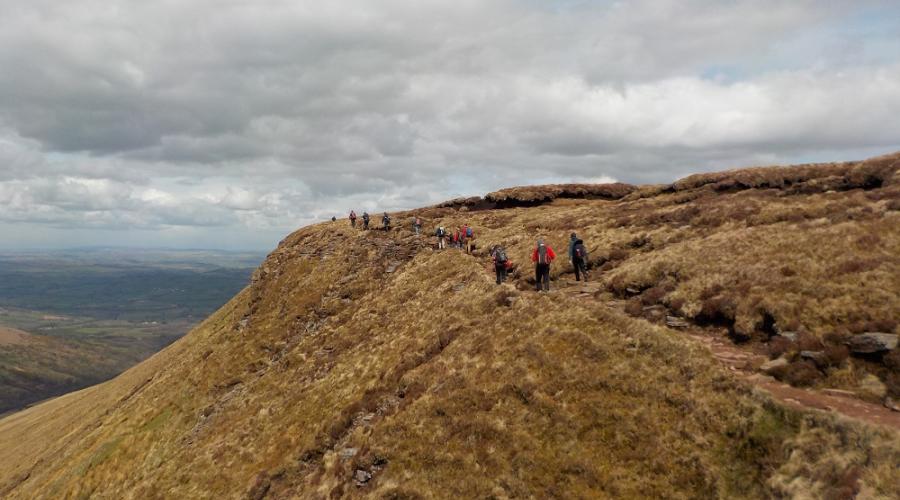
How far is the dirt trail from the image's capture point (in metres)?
15.0

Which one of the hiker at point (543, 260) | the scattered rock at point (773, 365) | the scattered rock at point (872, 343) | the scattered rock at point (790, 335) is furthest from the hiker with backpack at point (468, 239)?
the scattered rock at point (872, 343)

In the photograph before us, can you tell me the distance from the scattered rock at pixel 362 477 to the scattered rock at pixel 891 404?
1924 centimetres

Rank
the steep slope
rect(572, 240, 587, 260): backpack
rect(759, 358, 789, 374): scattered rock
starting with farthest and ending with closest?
rect(572, 240, 587, 260): backpack < rect(759, 358, 789, 374): scattered rock < the steep slope

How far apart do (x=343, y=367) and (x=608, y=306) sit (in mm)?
19742

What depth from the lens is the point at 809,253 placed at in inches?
1017

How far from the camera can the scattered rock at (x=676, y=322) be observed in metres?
24.0

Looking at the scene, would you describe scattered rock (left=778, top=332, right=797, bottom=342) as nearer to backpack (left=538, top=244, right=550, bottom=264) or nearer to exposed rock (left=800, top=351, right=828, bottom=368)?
→ exposed rock (left=800, top=351, right=828, bottom=368)

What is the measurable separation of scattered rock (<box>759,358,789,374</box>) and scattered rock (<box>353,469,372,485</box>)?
17044 millimetres

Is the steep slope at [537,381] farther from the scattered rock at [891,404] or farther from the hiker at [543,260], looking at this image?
the hiker at [543,260]

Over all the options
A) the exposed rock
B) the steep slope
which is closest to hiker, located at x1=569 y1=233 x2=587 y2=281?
the steep slope

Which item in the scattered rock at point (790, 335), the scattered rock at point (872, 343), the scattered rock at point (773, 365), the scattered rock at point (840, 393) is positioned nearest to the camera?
the scattered rock at point (840, 393)

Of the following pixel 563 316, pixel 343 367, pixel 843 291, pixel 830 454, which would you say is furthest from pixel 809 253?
pixel 343 367

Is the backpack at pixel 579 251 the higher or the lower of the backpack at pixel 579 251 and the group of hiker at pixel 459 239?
the lower

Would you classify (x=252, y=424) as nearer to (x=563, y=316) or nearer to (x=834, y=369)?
(x=563, y=316)
